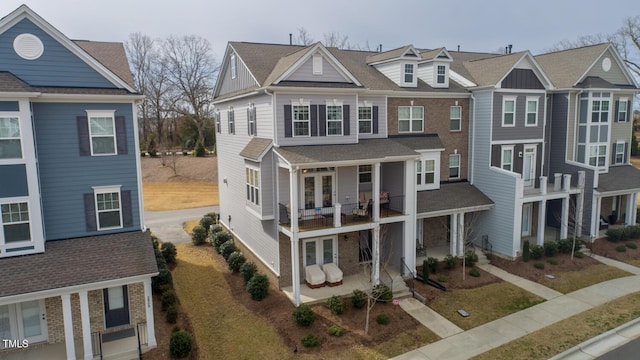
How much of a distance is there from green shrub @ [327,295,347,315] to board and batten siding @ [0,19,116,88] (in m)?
12.2

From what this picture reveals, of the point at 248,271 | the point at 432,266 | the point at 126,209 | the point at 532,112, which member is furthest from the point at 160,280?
the point at 532,112

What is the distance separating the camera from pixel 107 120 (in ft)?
50.9

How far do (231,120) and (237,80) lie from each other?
2.70m

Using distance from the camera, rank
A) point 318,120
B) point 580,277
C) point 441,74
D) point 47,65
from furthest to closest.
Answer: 1. point 441,74
2. point 580,277
3. point 318,120
4. point 47,65

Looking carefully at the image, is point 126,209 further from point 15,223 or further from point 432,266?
point 432,266

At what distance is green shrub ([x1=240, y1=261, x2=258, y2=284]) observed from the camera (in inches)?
768

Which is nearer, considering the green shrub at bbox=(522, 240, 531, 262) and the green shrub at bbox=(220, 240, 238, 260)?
the green shrub at bbox=(522, 240, 531, 262)

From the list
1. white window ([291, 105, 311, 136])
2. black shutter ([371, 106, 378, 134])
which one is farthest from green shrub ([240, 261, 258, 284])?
black shutter ([371, 106, 378, 134])

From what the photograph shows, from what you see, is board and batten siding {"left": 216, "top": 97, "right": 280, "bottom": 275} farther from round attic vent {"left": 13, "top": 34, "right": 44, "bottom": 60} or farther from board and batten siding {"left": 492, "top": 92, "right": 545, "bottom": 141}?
board and batten siding {"left": 492, "top": 92, "right": 545, "bottom": 141}

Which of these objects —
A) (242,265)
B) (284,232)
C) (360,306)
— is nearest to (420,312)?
(360,306)

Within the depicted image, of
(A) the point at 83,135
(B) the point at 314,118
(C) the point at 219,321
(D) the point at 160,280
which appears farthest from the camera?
(B) the point at 314,118

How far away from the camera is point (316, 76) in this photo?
18859 mm

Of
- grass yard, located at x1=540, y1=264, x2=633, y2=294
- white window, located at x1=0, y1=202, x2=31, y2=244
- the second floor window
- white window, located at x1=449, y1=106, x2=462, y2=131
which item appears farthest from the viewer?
white window, located at x1=449, y1=106, x2=462, y2=131

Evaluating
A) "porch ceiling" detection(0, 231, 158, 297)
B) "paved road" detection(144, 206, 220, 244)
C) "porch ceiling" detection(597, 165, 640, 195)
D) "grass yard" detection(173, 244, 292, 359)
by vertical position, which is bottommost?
"grass yard" detection(173, 244, 292, 359)
